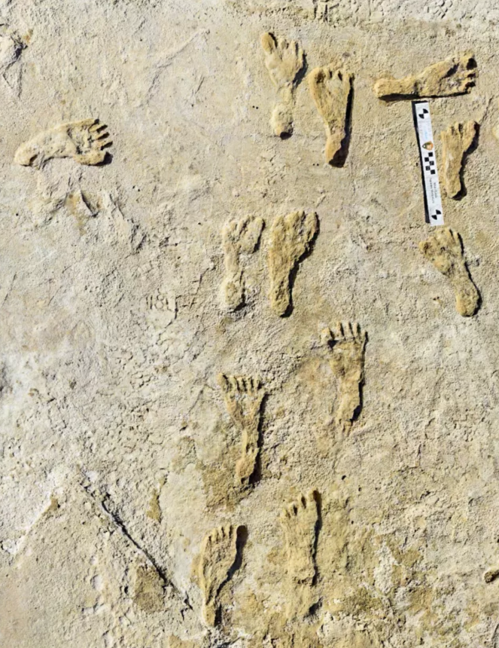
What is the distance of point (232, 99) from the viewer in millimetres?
2939

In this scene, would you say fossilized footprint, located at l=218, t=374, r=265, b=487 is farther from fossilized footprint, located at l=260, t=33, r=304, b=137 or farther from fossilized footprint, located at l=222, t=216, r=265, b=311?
fossilized footprint, located at l=260, t=33, r=304, b=137

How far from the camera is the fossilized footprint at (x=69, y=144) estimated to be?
2881mm

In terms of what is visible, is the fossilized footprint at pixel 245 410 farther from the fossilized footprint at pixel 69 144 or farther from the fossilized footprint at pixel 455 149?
the fossilized footprint at pixel 455 149

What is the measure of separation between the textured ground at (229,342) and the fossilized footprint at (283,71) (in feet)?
0.14

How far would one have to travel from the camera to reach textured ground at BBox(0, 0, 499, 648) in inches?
114

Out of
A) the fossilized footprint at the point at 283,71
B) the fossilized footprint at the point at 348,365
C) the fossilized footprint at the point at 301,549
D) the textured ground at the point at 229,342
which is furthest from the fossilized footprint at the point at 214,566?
the fossilized footprint at the point at 283,71

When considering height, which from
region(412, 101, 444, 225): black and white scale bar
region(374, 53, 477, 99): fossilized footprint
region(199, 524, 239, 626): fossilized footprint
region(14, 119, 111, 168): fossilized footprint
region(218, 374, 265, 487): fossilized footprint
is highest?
region(374, 53, 477, 99): fossilized footprint

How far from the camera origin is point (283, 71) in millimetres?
2922

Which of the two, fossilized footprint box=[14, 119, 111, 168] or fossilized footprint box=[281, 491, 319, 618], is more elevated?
fossilized footprint box=[14, 119, 111, 168]

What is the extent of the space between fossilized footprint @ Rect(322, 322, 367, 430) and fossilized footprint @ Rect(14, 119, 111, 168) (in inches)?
53.6

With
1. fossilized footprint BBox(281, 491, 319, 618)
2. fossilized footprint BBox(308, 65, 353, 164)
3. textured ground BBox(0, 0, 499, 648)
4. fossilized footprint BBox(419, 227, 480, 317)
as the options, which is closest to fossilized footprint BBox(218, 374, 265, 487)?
textured ground BBox(0, 0, 499, 648)

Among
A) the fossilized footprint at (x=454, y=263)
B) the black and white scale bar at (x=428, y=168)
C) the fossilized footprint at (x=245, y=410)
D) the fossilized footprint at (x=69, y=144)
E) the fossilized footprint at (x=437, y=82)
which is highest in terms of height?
the fossilized footprint at (x=437, y=82)

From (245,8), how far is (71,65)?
86 centimetres

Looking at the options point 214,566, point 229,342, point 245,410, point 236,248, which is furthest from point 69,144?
point 214,566
